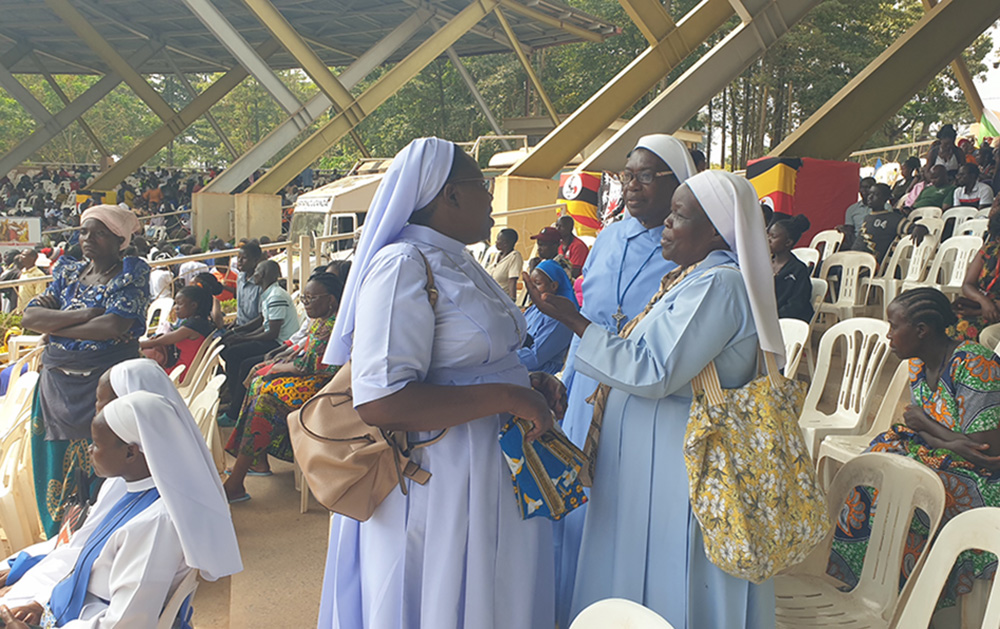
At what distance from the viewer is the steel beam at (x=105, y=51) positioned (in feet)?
66.6

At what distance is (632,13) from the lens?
13.3 meters

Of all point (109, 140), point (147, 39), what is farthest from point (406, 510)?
point (109, 140)

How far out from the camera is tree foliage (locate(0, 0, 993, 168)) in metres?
20.2

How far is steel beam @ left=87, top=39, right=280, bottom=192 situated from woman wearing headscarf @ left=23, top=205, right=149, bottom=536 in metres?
22.1

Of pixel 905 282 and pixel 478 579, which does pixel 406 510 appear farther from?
pixel 905 282

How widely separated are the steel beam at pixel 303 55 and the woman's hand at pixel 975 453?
1754 centimetres

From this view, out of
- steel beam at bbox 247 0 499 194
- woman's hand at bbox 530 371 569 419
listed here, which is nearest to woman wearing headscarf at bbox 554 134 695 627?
woman's hand at bbox 530 371 569 419

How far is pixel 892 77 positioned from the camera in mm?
9891

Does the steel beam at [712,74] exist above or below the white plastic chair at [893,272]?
above

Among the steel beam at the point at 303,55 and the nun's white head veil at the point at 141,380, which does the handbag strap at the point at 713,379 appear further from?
the steel beam at the point at 303,55

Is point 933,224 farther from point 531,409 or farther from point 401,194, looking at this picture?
point 401,194

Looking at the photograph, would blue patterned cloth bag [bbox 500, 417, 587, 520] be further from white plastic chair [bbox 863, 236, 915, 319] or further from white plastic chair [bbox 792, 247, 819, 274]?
white plastic chair [bbox 792, 247, 819, 274]

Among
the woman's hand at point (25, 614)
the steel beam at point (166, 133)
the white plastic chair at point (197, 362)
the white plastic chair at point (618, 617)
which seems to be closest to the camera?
the white plastic chair at point (618, 617)

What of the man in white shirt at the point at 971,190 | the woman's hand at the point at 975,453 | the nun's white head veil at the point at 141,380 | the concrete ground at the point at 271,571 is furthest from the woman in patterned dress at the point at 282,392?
the man in white shirt at the point at 971,190
